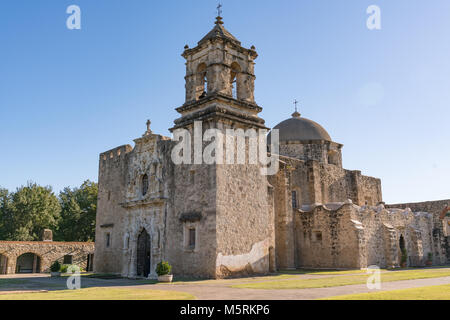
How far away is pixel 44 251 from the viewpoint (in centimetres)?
3269

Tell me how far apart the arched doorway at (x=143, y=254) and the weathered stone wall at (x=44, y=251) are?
1303cm

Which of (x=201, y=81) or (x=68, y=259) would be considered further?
(x=68, y=259)

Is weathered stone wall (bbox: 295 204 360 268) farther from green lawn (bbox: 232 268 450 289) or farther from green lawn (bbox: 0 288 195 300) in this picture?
green lawn (bbox: 0 288 195 300)

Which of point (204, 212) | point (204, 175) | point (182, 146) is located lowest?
point (204, 212)

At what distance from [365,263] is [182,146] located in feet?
43.9

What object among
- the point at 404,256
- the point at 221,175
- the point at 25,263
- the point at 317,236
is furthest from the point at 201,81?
the point at 25,263

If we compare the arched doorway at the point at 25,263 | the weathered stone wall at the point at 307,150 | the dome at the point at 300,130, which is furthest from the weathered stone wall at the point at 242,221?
the arched doorway at the point at 25,263

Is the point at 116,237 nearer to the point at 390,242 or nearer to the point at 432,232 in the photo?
the point at 390,242

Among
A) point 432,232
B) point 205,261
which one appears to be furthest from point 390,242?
point 205,261

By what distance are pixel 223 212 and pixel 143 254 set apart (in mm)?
5890

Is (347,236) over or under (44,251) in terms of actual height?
over

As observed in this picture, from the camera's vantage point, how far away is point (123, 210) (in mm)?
26719

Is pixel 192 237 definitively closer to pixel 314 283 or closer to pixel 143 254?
pixel 143 254
